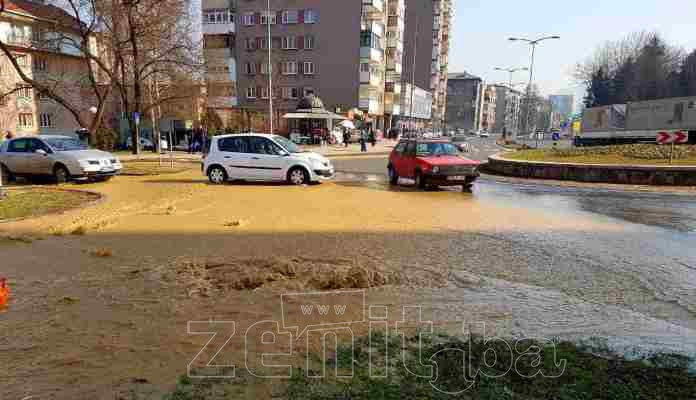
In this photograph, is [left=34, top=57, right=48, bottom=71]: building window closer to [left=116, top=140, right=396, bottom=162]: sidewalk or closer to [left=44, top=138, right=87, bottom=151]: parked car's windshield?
[left=116, top=140, right=396, bottom=162]: sidewalk

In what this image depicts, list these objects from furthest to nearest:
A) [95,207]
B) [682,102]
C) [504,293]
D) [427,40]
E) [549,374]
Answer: [427,40] < [682,102] < [95,207] < [504,293] < [549,374]

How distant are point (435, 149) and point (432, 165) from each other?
1.35 m

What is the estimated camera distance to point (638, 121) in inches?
1436

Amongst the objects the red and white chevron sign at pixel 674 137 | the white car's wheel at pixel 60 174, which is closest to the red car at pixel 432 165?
the red and white chevron sign at pixel 674 137

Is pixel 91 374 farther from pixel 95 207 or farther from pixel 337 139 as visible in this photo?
pixel 337 139

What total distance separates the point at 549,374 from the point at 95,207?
10.7 metres

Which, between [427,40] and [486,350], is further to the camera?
[427,40]

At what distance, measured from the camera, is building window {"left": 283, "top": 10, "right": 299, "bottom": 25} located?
56.5 m

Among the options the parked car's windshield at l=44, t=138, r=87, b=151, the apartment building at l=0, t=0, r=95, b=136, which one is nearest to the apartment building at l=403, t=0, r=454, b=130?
the apartment building at l=0, t=0, r=95, b=136

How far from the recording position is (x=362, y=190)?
14.4 meters

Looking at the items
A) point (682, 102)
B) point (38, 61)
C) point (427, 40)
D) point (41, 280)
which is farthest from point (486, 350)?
point (427, 40)

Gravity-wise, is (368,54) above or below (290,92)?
above

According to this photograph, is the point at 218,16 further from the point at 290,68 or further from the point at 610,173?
the point at 610,173

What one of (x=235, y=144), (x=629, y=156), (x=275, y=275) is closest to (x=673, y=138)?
(x=629, y=156)
